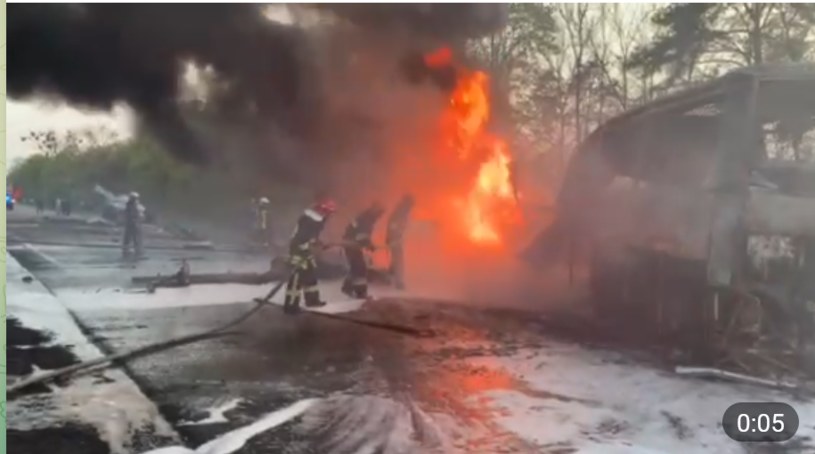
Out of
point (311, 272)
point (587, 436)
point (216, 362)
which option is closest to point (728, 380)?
point (587, 436)

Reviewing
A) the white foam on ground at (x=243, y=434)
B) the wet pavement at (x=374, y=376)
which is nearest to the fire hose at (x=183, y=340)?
the wet pavement at (x=374, y=376)

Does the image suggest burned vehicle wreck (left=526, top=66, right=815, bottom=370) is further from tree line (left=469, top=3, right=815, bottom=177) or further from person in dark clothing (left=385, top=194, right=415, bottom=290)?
person in dark clothing (left=385, top=194, right=415, bottom=290)

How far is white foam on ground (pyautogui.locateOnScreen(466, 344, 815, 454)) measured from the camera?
2.40 metres

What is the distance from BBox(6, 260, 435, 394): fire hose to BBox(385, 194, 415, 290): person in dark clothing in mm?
137

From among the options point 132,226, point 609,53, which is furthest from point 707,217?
point 132,226

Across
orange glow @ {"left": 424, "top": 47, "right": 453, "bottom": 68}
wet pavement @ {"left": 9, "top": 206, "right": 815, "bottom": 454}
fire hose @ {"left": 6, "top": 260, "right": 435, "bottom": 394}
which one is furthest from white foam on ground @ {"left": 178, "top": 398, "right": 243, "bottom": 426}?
orange glow @ {"left": 424, "top": 47, "right": 453, "bottom": 68}

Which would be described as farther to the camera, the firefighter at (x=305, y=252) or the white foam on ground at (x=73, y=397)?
the firefighter at (x=305, y=252)

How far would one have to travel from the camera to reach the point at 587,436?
7.88 ft

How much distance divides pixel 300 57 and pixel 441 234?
2.22ft

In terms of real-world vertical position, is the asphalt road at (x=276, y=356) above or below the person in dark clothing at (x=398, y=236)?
below

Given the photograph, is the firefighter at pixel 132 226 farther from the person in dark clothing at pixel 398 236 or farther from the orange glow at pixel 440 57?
the orange glow at pixel 440 57

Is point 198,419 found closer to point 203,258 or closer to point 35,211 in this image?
point 203,258

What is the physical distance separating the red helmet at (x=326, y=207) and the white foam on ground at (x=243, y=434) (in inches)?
21.8

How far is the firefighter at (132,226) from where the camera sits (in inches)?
95.7
